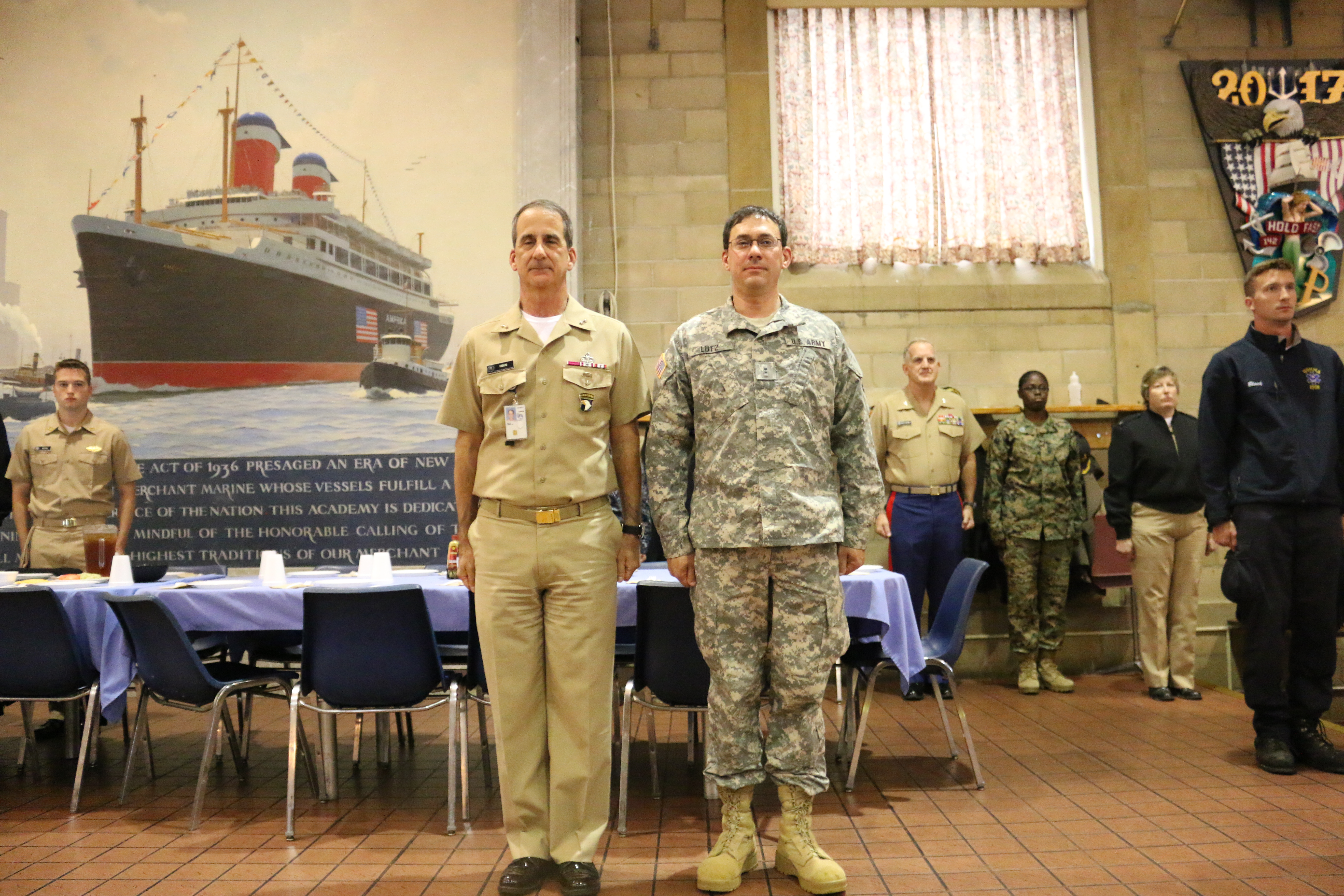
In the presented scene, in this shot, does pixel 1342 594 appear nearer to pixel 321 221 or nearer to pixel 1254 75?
pixel 1254 75

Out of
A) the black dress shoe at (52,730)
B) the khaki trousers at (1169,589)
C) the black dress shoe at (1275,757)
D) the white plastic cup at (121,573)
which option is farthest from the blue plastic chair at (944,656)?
the black dress shoe at (52,730)

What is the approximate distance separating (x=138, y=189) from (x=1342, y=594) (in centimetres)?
705

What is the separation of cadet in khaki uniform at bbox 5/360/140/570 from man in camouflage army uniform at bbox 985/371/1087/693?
15.8 ft

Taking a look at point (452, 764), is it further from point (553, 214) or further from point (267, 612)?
point (553, 214)

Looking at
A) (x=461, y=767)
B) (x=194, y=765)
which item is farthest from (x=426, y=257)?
(x=461, y=767)

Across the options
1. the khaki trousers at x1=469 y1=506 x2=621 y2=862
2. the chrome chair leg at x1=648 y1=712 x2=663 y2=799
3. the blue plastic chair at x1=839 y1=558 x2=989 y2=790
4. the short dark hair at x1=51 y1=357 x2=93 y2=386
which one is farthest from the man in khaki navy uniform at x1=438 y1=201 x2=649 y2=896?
the short dark hair at x1=51 y1=357 x2=93 y2=386

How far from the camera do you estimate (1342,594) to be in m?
3.58

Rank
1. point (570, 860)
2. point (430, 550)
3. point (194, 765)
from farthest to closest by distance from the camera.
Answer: point (430, 550) → point (194, 765) → point (570, 860)

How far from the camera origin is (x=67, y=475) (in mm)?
5117

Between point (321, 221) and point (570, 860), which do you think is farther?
point (321, 221)

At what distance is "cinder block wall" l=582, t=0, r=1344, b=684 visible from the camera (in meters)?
6.50

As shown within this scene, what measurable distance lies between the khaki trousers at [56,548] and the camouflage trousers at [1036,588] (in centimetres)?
505

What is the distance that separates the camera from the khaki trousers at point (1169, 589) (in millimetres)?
5348

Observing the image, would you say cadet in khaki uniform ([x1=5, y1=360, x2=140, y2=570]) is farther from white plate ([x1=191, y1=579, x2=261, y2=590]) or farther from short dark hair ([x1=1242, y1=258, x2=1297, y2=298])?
short dark hair ([x1=1242, y1=258, x2=1297, y2=298])
